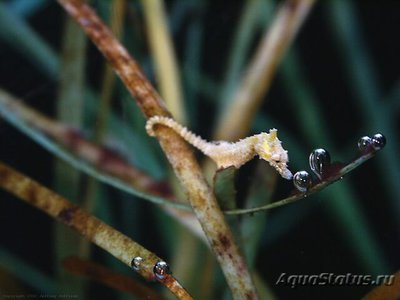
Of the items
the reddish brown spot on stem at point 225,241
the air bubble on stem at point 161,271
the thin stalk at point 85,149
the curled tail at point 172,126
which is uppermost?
the thin stalk at point 85,149

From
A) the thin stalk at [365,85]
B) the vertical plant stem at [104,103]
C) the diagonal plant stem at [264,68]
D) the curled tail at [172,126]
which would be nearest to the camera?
the curled tail at [172,126]

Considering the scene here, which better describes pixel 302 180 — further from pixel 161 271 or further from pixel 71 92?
pixel 71 92

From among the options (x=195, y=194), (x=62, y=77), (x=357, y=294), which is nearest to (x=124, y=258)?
(x=195, y=194)

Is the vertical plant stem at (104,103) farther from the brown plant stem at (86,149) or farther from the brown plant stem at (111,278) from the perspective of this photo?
the brown plant stem at (111,278)

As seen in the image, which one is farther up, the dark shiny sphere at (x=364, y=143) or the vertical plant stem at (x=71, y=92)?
the vertical plant stem at (x=71, y=92)

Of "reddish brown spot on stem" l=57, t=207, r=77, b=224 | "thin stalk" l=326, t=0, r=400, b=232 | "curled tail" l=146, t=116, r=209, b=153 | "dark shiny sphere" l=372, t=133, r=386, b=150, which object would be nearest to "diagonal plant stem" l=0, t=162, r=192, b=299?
"reddish brown spot on stem" l=57, t=207, r=77, b=224

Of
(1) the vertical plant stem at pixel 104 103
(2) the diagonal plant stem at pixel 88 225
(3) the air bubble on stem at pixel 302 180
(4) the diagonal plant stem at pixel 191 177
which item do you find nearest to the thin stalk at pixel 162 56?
(1) the vertical plant stem at pixel 104 103

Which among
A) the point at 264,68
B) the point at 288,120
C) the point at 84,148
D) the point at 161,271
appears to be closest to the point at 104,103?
the point at 84,148

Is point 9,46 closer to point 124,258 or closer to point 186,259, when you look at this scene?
point 186,259
